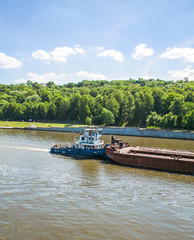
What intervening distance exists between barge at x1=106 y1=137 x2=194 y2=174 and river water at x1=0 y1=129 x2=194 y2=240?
5.97 ft

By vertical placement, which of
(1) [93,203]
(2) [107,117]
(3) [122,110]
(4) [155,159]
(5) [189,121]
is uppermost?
(3) [122,110]

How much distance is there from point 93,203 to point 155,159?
1723 cm

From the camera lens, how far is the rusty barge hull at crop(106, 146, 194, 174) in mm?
35166

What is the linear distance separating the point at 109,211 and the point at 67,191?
6.45 meters

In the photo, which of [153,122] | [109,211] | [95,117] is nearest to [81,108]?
[95,117]

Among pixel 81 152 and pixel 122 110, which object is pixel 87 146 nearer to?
pixel 81 152

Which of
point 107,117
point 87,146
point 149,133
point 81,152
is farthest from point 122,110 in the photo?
point 81,152

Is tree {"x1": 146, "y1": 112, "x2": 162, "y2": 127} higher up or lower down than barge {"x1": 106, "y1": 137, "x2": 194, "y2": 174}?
higher up

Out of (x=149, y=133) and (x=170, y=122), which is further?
(x=170, y=122)

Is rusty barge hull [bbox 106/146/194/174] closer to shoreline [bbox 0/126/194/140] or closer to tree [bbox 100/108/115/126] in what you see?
shoreline [bbox 0/126/194/140]

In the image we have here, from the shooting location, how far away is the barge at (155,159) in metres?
35.2

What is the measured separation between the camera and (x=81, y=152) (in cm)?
4584

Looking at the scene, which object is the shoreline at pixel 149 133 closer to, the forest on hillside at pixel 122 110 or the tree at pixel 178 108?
the forest on hillside at pixel 122 110

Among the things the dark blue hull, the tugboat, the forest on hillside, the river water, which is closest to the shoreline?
the forest on hillside
